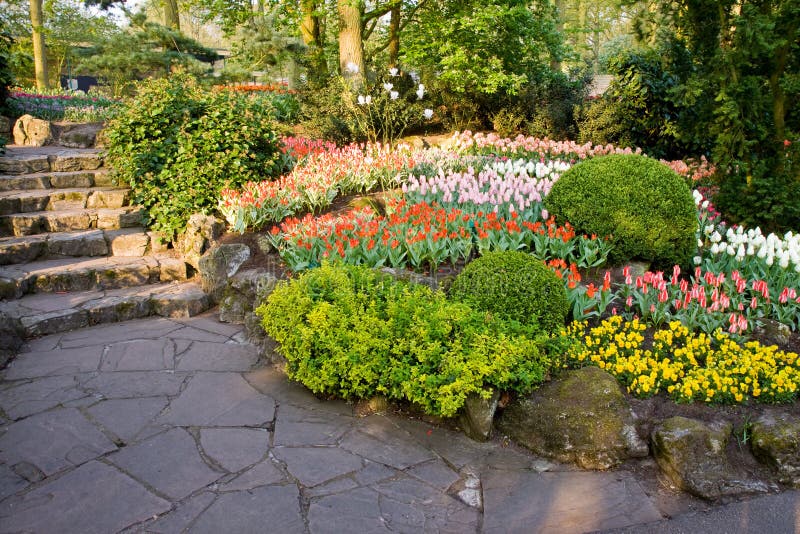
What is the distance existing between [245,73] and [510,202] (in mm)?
10553

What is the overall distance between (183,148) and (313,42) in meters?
7.62

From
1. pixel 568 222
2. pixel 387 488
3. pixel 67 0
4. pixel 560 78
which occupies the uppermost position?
pixel 67 0

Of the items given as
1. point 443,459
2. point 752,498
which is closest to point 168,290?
point 443,459

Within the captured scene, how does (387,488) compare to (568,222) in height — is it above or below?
below

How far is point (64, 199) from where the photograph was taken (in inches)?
279

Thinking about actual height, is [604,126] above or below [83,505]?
above

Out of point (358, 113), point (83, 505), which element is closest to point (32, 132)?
point (358, 113)

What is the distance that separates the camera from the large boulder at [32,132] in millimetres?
9641

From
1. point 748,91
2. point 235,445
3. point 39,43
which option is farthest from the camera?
point 39,43

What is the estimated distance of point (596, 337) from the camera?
13.1ft

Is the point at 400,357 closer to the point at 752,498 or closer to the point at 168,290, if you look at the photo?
the point at 752,498

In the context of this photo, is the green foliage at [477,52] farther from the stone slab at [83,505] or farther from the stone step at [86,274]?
the stone slab at [83,505]

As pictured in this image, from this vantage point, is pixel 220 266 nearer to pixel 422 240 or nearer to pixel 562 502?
pixel 422 240

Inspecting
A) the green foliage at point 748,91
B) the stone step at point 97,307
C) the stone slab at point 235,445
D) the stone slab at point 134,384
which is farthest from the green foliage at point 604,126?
the stone slab at point 235,445
